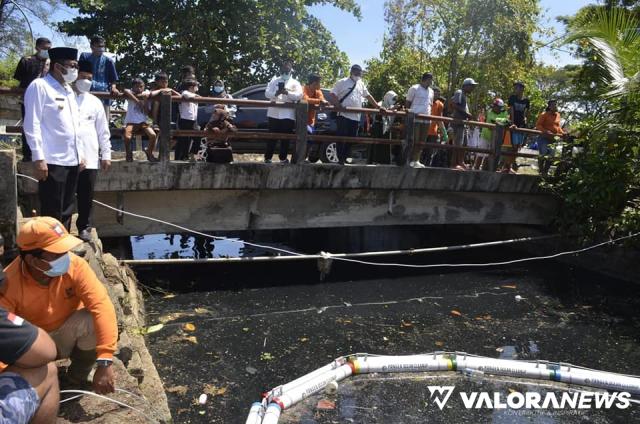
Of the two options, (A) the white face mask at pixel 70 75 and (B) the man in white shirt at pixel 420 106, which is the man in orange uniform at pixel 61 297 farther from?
(B) the man in white shirt at pixel 420 106

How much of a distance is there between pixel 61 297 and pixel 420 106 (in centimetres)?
750

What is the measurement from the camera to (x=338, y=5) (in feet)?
53.5

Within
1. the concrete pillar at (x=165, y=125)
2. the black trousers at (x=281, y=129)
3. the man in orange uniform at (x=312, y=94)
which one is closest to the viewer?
the concrete pillar at (x=165, y=125)

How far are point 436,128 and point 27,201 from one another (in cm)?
693

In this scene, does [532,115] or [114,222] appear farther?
[532,115]

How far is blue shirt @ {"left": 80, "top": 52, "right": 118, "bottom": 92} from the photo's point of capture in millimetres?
7434

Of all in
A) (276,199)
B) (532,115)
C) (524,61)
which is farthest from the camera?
(532,115)

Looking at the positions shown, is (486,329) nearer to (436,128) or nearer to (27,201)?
(436,128)

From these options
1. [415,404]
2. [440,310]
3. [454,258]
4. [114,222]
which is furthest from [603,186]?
[114,222]

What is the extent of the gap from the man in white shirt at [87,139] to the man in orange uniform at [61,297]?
2.37 m

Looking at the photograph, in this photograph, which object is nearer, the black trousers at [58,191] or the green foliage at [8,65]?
the black trousers at [58,191]

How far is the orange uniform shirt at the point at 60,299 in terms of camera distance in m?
3.07

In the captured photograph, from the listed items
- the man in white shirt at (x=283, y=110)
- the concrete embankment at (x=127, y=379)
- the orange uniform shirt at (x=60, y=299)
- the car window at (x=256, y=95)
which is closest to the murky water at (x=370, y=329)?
the concrete embankment at (x=127, y=379)

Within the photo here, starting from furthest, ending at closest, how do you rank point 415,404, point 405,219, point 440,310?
point 405,219
point 440,310
point 415,404
